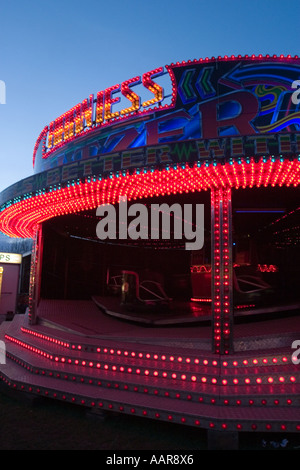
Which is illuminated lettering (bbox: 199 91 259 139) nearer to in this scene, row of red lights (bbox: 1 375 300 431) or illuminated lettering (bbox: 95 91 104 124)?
illuminated lettering (bbox: 95 91 104 124)

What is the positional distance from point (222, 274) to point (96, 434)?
3195mm

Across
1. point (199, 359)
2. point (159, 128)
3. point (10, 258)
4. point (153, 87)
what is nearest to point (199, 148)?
point (159, 128)

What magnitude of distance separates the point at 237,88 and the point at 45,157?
6.87 meters

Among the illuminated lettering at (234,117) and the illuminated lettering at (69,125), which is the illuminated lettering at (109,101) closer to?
the illuminated lettering at (69,125)

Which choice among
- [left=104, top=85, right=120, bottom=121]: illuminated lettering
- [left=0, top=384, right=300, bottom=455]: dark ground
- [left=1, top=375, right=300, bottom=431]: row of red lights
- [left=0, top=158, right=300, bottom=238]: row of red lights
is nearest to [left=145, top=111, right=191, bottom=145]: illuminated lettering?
[left=0, top=158, right=300, bottom=238]: row of red lights

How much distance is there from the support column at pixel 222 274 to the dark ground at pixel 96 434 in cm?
162

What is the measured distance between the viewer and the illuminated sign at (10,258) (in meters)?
21.5

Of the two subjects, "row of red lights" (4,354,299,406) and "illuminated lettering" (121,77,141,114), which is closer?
"row of red lights" (4,354,299,406)

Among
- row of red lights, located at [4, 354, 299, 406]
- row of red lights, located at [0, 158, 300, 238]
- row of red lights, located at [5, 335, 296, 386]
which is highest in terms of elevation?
row of red lights, located at [0, 158, 300, 238]

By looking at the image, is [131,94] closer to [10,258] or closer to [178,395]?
[178,395]

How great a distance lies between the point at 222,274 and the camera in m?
5.97

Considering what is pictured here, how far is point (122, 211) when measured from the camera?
10281 millimetres

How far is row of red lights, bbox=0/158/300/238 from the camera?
5.46 meters

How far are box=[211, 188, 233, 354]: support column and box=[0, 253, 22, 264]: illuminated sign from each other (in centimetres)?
1869
